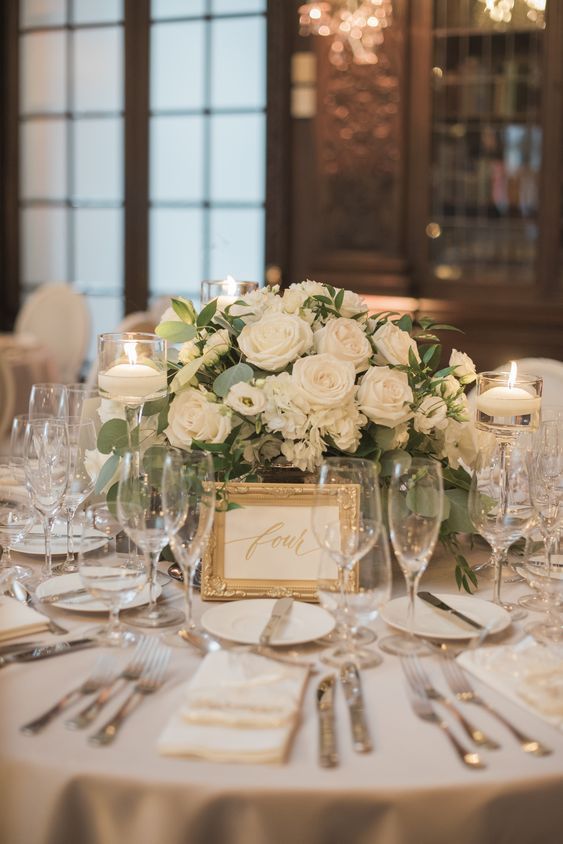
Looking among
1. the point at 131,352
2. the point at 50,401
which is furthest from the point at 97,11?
the point at 131,352

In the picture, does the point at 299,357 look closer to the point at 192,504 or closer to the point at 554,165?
the point at 192,504

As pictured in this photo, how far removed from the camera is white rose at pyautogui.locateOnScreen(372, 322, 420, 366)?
1.69 m

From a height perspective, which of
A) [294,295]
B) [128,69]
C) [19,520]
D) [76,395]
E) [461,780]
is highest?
[128,69]

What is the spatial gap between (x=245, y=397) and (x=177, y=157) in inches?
181

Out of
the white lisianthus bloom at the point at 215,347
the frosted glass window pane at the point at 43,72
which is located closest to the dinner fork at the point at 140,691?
the white lisianthus bloom at the point at 215,347

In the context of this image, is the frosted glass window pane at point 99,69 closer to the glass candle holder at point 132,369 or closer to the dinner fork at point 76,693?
the glass candle holder at point 132,369

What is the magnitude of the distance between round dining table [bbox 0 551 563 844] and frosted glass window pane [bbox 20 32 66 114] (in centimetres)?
561

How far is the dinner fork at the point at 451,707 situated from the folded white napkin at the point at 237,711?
0.48 ft

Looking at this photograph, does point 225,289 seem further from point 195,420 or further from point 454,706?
point 454,706

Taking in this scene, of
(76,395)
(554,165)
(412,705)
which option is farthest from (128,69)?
(412,705)

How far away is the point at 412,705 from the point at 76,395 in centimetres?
100

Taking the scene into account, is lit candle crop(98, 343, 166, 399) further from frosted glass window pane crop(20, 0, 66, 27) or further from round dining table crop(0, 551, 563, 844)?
frosted glass window pane crop(20, 0, 66, 27)

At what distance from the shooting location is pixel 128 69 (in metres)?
5.96

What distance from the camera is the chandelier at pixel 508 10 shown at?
4715 millimetres
